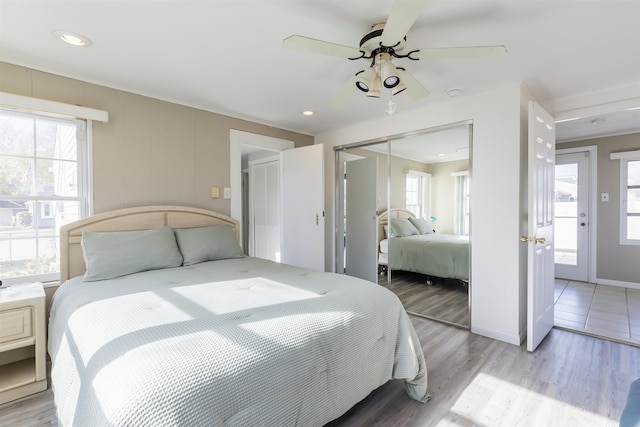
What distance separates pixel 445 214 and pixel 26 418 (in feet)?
11.9

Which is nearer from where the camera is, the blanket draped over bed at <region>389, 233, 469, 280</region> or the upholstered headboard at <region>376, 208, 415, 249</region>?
the blanket draped over bed at <region>389, 233, 469, 280</region>

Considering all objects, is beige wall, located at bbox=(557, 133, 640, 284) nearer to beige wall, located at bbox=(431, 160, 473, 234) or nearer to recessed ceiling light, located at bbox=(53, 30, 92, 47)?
beige wall, located at bbox=(431, 160, 473, 234)

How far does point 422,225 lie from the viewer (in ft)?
11.6

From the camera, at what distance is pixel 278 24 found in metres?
1.79

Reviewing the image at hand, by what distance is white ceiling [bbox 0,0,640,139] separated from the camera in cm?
164

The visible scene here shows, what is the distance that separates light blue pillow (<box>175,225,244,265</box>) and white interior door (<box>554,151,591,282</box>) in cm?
489

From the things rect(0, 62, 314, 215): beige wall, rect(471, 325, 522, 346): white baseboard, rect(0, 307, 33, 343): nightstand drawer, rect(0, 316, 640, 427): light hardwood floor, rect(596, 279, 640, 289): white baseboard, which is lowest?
rect(0, 316, 640, 427): light hardwood floor

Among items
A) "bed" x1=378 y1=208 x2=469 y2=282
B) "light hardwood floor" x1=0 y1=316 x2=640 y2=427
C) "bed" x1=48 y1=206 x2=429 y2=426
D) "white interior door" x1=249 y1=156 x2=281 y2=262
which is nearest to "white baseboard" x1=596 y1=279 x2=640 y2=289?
"light hardwood floor" x1=0 y1=316 x2=640 y2=427

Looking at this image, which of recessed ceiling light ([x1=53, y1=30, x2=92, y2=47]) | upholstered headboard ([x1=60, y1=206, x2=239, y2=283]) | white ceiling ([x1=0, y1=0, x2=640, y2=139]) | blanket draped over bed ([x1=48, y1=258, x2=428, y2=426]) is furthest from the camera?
upholstered headboard ([x1=60, y1=206, x2=239, y2=283])

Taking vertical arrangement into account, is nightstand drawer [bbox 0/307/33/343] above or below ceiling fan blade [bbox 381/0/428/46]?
below

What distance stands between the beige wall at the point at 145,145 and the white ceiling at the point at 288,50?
13 cm

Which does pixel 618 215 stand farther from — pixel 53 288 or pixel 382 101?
pixel 53 288

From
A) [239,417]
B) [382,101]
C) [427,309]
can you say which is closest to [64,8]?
[239,417]

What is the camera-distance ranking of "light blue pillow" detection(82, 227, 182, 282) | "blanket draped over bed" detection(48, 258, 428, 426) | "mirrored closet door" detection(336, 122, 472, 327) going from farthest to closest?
"mirrored closet door" detection(336, 122, 472, 327) < "light blue pillow" detection(82, 227, 182, 282) < "blanket draped over bed" detection(48, 258, 428, 426)
